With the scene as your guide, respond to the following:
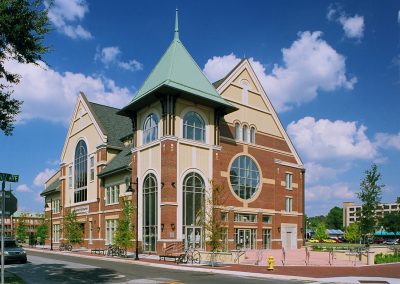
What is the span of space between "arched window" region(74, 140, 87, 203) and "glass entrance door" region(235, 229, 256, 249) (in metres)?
20.6

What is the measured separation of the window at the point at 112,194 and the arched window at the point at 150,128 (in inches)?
349

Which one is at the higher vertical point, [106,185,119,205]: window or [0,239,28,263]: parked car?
[106,185,119,205]: window

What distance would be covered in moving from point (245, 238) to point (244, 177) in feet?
19.8

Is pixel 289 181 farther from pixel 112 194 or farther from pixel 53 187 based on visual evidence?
pixel 53 187

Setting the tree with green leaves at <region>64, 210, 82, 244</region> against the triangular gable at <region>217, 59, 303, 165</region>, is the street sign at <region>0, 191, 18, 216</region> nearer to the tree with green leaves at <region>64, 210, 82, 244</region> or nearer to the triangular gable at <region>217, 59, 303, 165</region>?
the triangular gable at <region>217, 59, 303, 165</region>

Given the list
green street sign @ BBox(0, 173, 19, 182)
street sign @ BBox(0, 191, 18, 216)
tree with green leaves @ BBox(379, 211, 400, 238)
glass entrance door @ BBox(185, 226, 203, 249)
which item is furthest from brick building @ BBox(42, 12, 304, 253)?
tree with green leaves @ BBox(379, 211, 400, 238)

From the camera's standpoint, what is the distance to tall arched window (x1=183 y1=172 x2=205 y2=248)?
36031 millimetres

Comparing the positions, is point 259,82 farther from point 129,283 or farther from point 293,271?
point 129,283

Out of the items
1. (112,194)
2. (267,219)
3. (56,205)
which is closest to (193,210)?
(267,219)

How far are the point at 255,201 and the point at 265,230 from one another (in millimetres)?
3643

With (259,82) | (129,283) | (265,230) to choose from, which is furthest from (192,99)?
(129,283)

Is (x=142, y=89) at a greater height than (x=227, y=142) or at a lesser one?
greater

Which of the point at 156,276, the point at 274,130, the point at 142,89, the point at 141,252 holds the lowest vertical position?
the point at 141,252

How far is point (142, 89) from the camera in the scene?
131 feet
